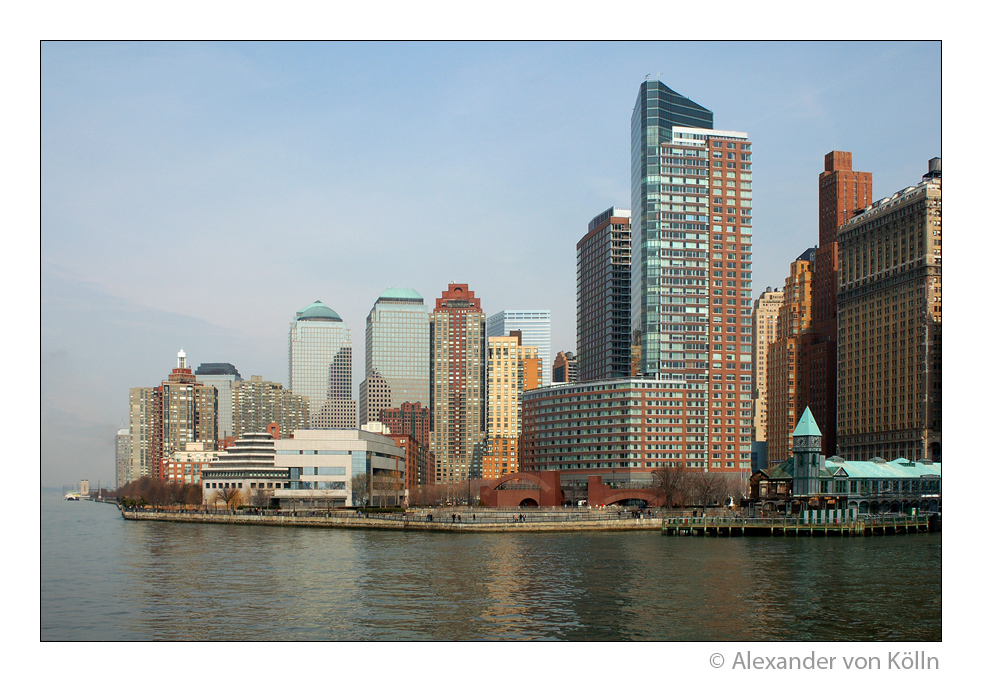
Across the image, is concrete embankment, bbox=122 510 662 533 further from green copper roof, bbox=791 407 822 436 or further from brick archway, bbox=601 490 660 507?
green copper roof, bbox=791 407 822 436

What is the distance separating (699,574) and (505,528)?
64.6m

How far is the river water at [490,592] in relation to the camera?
55281mm

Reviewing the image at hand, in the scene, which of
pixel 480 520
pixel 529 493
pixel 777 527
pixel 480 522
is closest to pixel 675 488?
pixel 529 493

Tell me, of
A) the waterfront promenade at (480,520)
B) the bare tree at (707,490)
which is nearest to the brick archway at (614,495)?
the bare tree at (707,490)

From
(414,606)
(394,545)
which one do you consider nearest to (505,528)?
(394,545)

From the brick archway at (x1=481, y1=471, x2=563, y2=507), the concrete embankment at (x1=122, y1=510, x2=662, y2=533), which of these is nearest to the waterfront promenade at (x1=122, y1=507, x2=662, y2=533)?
the concrete embankment at (x1=122, y1=510, x2=662, y2=533)

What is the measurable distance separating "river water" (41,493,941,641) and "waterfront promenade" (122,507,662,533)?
2648cm

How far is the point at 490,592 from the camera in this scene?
227ft

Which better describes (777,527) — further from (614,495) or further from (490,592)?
(490,592)

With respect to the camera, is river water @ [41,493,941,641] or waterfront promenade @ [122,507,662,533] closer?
river water @ [41,493,941,641]

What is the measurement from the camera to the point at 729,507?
177 metres

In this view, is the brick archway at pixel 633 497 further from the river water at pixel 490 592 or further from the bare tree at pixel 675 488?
the river water at pixel 490 592

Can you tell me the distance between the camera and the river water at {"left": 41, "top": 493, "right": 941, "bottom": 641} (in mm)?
55281

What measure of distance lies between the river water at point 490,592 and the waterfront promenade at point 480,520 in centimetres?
2648
